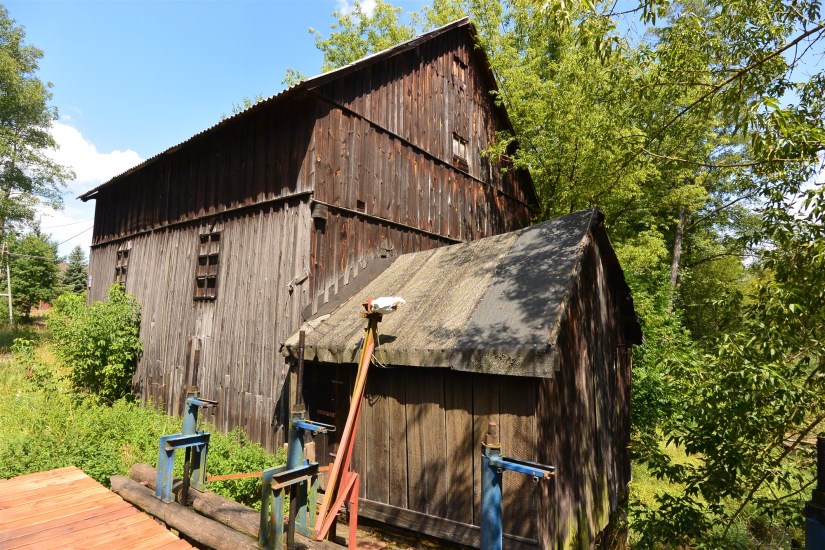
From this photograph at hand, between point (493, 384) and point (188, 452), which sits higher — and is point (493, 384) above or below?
above

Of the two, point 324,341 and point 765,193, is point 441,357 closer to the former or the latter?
point 324,341

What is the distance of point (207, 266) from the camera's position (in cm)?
1120

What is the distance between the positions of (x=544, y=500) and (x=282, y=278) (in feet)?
20.5

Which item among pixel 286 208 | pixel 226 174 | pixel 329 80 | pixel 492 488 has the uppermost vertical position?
pixel 329 80

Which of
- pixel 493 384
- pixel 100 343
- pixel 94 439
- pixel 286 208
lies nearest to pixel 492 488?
pixel 493 384

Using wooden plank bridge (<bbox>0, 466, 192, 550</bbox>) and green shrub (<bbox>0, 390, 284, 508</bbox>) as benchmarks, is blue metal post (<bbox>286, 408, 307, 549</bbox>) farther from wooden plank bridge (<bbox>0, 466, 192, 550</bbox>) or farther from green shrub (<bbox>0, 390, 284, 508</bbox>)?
green shrub (<bbox>0, 390, 284, 508</bbox>)

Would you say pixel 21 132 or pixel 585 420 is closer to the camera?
pixel 585 420

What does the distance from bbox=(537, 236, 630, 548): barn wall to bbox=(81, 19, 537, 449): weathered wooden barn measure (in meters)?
4.66

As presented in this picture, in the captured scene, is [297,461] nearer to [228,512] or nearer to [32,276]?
[228,512]

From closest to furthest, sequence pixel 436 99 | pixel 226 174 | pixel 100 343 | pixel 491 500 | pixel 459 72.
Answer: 1. pixel 491 500
2. pixel 226 174
3. pixel 100 343
4. pixel 436 99
5. pixel 459 72

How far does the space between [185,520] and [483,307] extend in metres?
4.51

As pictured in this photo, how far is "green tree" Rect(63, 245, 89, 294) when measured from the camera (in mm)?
34188

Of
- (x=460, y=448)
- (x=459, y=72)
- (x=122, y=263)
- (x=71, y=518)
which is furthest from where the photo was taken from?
(x=122, y=263)

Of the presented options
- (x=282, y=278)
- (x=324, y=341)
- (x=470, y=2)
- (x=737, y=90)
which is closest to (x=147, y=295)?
(x=282, y=278)
